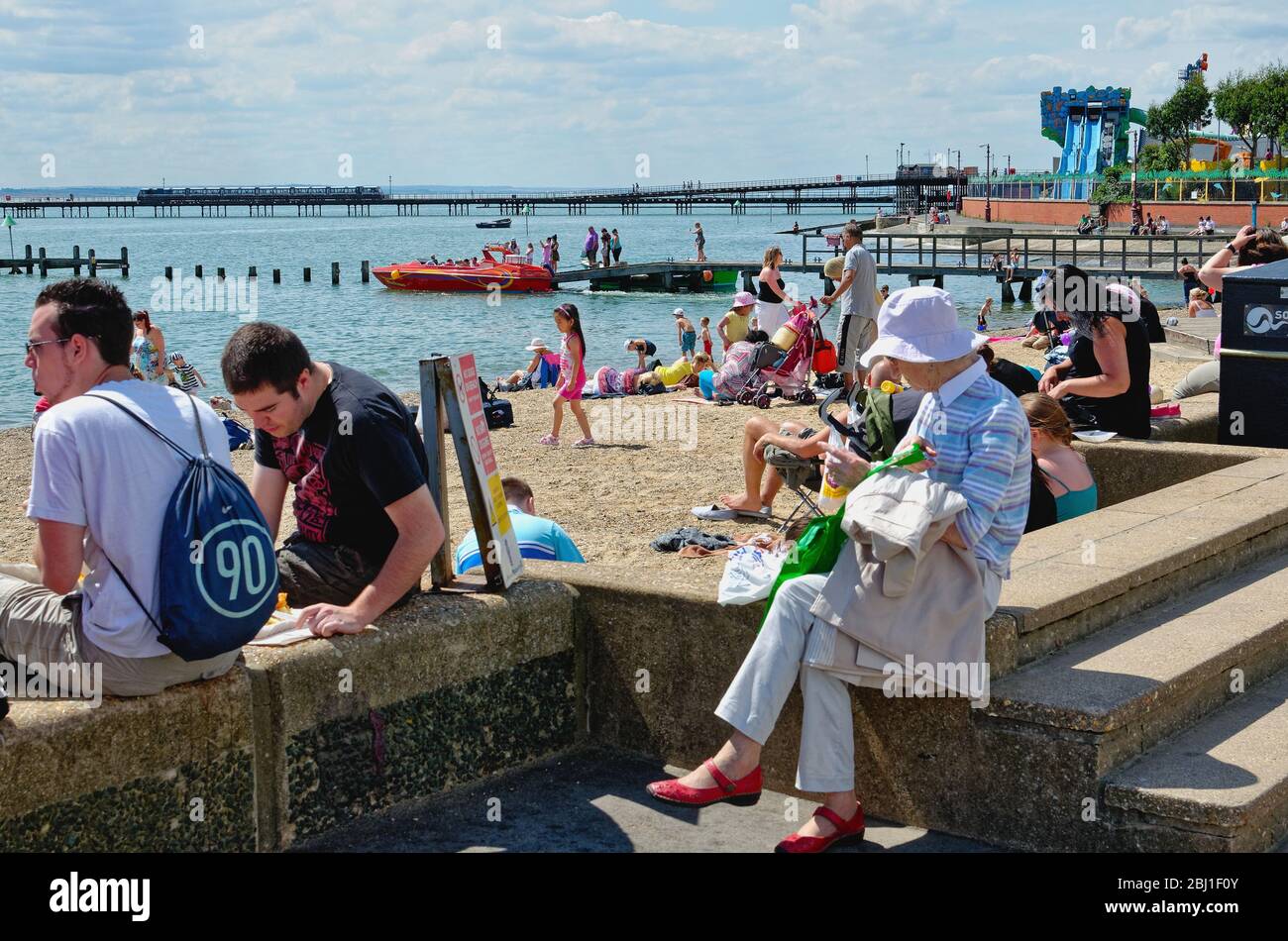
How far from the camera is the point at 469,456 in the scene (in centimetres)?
423

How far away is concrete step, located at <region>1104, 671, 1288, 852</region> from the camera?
11.4 ft

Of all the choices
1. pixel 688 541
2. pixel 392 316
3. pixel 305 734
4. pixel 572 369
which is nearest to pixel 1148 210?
pixel 392 316

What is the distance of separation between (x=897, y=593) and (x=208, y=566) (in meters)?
1.69

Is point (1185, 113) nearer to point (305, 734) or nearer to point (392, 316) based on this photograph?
point (392, 316)

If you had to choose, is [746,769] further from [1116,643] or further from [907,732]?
[1116,643]

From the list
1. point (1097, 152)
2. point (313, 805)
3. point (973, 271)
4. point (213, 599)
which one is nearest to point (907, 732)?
point (313, 805)

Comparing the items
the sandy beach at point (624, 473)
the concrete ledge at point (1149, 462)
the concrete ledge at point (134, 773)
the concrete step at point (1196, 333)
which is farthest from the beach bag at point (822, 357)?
the concrete ledge at point (134, 773)

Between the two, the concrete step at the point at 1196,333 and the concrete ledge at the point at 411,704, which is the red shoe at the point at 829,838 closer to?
the concrete ledge at the point at 411,704

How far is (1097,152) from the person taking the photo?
93938 millimetres

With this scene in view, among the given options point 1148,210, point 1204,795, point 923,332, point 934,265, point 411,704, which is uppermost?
point 1148,210

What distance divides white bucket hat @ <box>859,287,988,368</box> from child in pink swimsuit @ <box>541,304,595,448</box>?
921 cm
